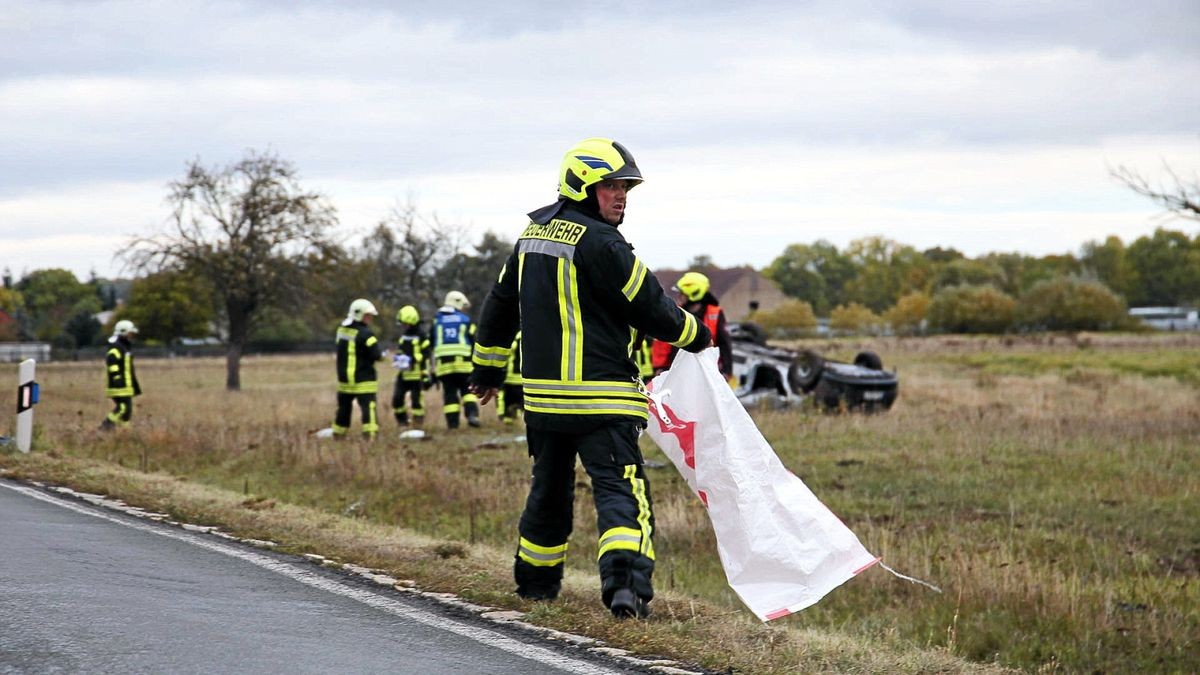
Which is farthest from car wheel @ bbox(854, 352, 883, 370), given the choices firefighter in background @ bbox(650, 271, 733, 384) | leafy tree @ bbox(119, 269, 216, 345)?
leafy tree @ bbox(119, 269, 216, 345)

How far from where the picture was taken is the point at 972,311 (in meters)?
83.4

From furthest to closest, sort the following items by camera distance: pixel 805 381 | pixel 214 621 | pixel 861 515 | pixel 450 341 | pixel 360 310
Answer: pixel 805 381 → pixel 450 341 → pixel 360 310 → pixel 861 515 → pixel 214 621

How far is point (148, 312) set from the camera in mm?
76000

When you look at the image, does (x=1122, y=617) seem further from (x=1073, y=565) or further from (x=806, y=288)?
(x=806, y=288)

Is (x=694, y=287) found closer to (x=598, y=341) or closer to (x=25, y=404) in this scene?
(x=25, y=404)

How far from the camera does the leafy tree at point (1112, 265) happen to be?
123m

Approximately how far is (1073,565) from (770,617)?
4.57m

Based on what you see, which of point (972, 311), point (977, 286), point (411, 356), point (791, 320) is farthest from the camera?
point (791, 320)

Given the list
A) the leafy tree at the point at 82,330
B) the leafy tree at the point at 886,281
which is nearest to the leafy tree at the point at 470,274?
the leafy tree at the point at 82,330

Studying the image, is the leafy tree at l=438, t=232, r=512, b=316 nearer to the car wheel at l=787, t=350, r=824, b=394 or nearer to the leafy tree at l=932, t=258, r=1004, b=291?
the car wheel at l=787, t=350, r=824, b=394

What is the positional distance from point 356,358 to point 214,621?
11.6 meters

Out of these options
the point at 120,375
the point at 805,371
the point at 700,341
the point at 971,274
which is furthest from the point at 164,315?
the point at 700,341

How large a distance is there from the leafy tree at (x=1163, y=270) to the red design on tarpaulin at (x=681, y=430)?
122347mm

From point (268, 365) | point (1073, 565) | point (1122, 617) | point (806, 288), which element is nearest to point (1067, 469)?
point (1073, 565)
